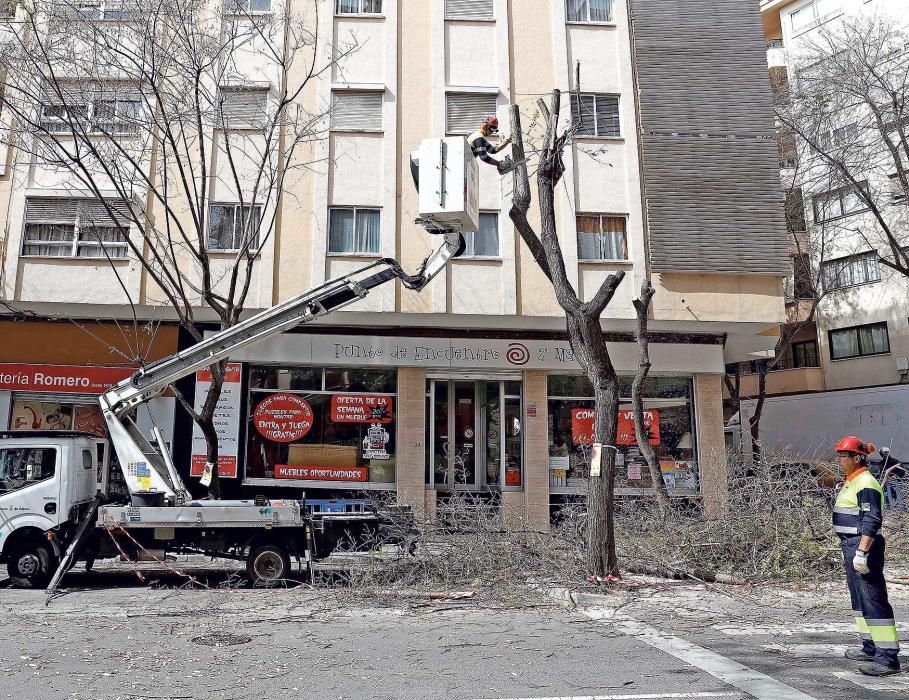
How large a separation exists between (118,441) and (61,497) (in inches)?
38.6

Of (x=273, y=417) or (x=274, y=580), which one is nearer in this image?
(x=274, y=580)

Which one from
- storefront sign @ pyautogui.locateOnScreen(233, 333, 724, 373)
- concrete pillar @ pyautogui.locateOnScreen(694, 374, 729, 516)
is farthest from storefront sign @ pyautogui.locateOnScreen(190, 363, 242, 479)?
concrete pillar @ pyautogui.locateOnScreen(694, 374, 729, 516)

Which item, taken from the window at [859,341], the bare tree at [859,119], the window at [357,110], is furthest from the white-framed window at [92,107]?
the window at [859,341]

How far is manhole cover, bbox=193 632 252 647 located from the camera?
690 cm

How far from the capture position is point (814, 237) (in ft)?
86.1

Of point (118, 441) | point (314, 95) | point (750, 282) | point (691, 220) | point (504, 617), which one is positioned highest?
point (314, 95)

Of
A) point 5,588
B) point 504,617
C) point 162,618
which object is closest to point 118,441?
point 5,588

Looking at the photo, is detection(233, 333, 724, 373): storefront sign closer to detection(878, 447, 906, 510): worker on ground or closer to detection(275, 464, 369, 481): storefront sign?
detection(275, 464, 369, 481): storefront sign

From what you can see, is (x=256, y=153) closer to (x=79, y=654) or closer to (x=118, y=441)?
(x=118, y=441)

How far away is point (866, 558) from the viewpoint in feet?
19.6

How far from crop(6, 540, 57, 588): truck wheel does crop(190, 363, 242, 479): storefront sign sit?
6.25 metres

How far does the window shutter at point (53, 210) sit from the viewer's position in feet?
54.1

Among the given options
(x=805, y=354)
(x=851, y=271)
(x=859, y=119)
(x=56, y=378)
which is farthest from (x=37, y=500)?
(x=805, y=354)

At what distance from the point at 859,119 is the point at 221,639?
21235 millimetres
